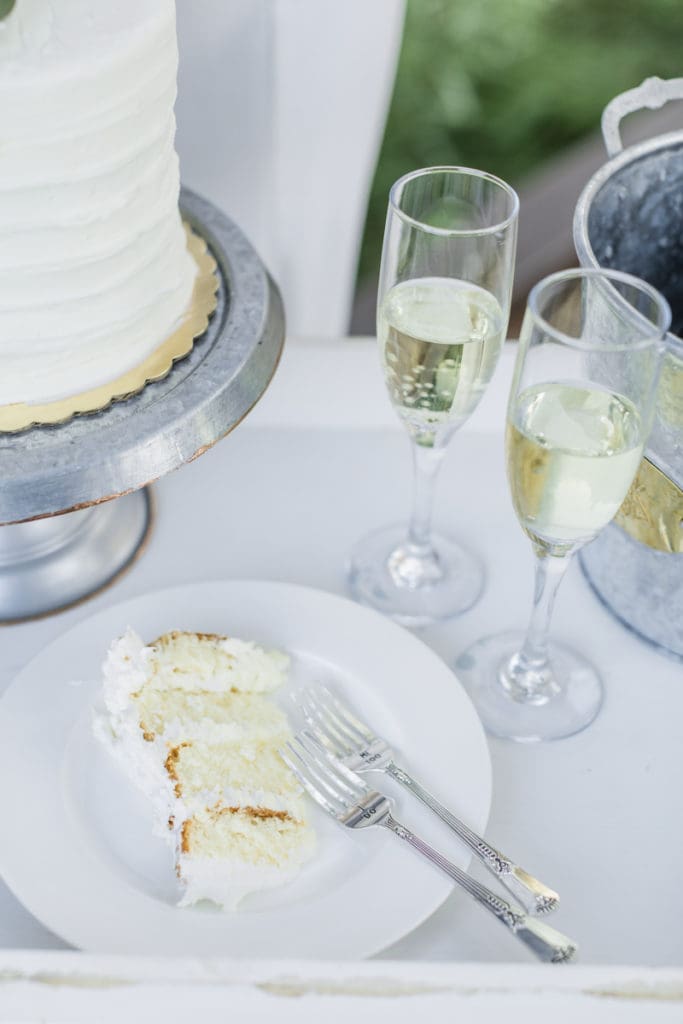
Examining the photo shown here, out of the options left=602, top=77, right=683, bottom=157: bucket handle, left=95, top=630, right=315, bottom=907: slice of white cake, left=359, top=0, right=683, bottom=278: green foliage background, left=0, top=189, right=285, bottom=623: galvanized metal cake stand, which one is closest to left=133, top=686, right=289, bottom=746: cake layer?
left=95, top=630, right=315, bottom=907: slice of white cake

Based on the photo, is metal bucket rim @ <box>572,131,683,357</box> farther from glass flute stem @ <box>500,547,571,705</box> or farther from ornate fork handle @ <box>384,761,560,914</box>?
ornate fork handle @ <box>384,761,560,914</box>

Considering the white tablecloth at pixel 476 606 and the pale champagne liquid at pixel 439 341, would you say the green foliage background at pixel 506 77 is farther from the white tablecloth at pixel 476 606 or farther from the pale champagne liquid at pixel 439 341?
the pale champagne liquid at pixel 439 341

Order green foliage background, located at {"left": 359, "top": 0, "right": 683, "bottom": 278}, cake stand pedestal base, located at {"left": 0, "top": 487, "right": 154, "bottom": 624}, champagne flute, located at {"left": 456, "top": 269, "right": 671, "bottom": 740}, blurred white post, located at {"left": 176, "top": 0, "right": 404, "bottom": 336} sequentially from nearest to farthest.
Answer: champagne flute, located at {"left": 456, "top": 269, "right": 671, "bottom": 740} < cake stand pedestal base, located at {"left": 0, "top": 487, "right": 154, "bottom": 624} < blurred white post, located at {"left": 176, "top": 0, "right": 404, "bottom": 336} < green foliage background, located at {"left": 359, "top": 0, "right": 683, "bottom": 278}

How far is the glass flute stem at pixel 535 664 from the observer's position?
2.42 ft

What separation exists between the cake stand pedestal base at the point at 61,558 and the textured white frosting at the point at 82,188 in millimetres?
128

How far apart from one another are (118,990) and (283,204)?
91 cm

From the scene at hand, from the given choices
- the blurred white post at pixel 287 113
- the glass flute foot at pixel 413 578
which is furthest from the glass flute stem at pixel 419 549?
the blurred white post at pixel 287 113

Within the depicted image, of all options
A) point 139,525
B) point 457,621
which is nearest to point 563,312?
point 457,621

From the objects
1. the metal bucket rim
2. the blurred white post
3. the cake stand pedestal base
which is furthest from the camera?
the blurred white post

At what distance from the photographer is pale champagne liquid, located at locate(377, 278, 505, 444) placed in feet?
2.29

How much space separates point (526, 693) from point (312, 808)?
171 mm

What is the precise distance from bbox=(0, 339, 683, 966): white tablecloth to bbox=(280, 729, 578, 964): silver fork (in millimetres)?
33

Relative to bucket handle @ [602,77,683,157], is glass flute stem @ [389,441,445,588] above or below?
below

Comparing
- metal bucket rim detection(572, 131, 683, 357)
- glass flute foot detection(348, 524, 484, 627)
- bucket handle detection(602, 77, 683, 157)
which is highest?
bucket handle detection(602, 77, 683, 157)
